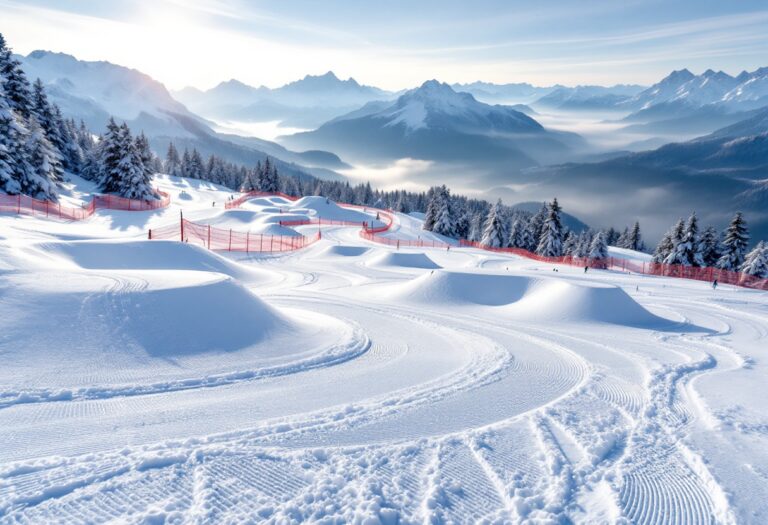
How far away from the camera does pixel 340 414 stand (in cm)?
651

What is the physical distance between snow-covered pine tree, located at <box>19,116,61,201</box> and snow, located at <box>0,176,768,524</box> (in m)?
26.3

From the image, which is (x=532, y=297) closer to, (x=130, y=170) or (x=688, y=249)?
(x=688, y=249)

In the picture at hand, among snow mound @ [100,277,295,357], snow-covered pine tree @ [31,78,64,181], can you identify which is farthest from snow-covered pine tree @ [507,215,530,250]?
snow mound @ [100,277,295,357]

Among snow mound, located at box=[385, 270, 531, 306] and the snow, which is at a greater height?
snow mound, located at box=[385, 270, 531, 306]

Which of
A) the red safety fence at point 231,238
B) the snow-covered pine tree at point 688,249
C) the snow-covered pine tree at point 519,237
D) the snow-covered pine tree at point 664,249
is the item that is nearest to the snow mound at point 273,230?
the red safety fence at point 231,238

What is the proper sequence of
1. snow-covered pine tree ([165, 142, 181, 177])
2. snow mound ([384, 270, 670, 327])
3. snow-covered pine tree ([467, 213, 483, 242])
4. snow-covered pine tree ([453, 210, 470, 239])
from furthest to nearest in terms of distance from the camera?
snow-covered pine tree ([467, 213, 483, 242]), snow-covered pine tree ([165, 142, 181, 177]), snow-covered pine tree ([453, 210, 470, 239]), snow mound ([384, 270, 670, 327])

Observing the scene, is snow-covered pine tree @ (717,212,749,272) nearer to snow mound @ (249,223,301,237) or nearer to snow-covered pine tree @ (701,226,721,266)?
snow-covered pine tree @ (701,226,721,266)

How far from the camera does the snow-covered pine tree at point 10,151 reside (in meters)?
30.0

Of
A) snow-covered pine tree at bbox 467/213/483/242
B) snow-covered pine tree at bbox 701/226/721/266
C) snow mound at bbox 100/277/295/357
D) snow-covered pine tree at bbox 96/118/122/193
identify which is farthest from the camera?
snow-covered pine tree at bbox 467/213/483/242

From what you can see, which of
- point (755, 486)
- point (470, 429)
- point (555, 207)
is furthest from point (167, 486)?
point (555, 207)

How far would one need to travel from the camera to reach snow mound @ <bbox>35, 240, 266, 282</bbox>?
561 inches

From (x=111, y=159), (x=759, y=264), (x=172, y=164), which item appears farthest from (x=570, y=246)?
(x=172, y=164)

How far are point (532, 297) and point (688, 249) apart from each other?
1604 inches

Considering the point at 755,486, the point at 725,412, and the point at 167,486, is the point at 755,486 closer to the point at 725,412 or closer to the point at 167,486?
the point at 725,412
